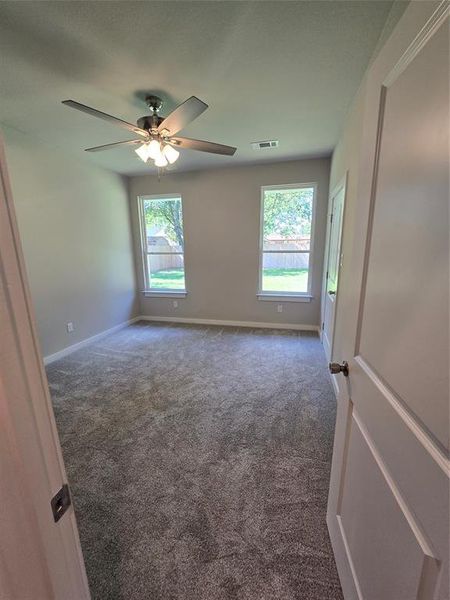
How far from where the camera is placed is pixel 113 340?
401 centimetres

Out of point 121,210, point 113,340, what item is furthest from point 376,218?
point 121,210

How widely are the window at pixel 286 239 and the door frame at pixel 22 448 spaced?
3980mm

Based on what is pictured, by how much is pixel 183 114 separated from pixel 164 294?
3416mm

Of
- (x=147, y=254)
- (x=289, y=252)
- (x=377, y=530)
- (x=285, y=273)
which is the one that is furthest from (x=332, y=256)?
(x=147, y=254)

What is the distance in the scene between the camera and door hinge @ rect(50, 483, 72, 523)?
0.57 meters

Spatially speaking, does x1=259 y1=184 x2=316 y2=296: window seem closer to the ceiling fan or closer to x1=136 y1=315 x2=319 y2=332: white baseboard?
x1=136 y1=315 x2=319 y2=332: white baseboard

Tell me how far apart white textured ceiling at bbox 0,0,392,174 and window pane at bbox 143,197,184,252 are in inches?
75.1

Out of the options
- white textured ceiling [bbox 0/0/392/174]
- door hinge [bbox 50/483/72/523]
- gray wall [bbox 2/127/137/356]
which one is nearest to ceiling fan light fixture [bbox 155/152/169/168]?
white textured ceiling [bbox 0/0/392/174]

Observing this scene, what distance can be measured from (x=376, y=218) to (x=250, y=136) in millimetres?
2648

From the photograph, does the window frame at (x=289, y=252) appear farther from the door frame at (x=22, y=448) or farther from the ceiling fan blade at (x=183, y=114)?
the door frame at (x=22, y=448)

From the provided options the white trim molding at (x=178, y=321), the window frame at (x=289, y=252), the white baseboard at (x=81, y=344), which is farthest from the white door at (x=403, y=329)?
the white baseboard at (x=81, y=344)

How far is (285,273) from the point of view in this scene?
433 cm

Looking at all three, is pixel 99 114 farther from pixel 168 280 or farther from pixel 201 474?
pixel 168 280

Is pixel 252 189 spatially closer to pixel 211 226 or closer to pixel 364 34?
pixel 211 226
